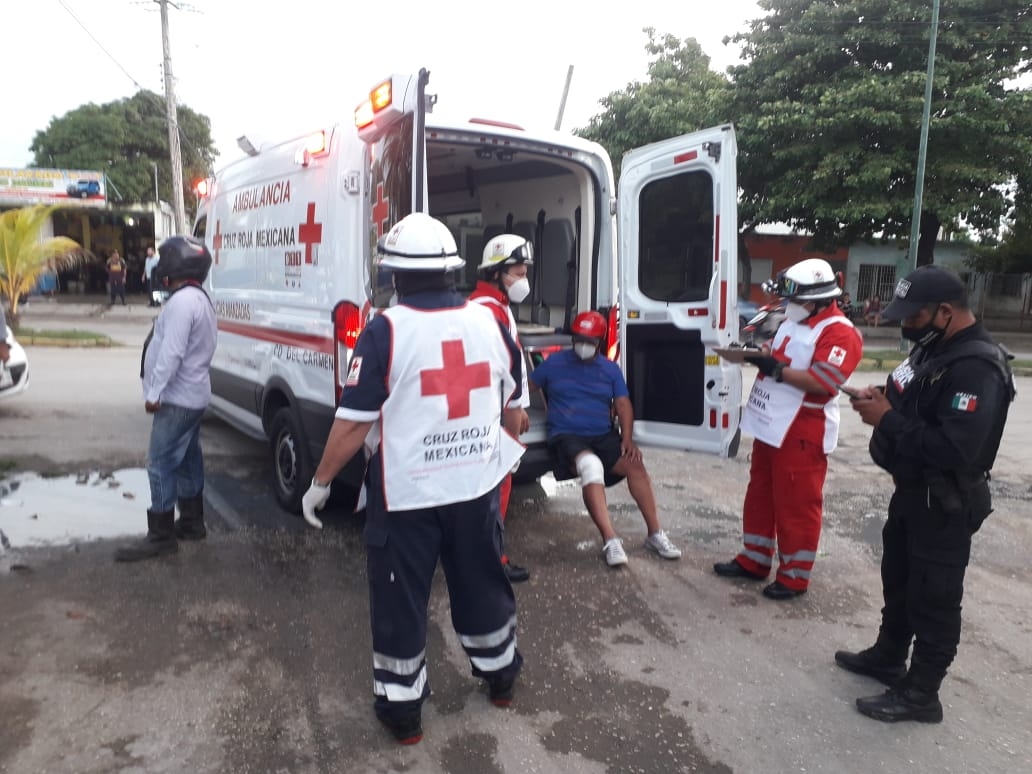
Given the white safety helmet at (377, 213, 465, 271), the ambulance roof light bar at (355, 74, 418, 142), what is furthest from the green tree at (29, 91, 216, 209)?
the white safety helmet at (377, 213, 465, 271)

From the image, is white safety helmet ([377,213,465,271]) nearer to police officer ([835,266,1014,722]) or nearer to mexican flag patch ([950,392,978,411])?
police officer ([835,266,1014,722])

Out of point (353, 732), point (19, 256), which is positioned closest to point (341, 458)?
point (353, 732)

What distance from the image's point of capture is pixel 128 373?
11.3 meters

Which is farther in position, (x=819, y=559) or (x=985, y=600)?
(x=819, y=559)

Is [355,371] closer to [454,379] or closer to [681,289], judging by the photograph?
[454,379]

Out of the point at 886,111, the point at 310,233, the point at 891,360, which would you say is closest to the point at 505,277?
the point at 310,233

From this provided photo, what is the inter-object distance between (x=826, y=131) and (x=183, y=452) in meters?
17.3

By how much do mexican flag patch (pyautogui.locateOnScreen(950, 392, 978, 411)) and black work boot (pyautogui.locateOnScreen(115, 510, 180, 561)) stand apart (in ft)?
12.5

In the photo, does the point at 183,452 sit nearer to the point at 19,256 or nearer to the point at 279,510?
the point at 279,510

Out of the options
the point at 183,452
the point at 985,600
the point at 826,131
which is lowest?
the point at 985,600

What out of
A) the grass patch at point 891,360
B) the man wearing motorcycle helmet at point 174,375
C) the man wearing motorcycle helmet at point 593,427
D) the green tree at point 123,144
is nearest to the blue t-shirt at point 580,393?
the man wearing motorcycle helmet at point 593,427

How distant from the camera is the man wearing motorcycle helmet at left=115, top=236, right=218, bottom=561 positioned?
4.30 m

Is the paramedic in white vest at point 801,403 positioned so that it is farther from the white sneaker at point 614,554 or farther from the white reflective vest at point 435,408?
the white reflective vest at point 435,408

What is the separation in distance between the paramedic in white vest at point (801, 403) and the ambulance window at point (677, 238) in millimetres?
635
